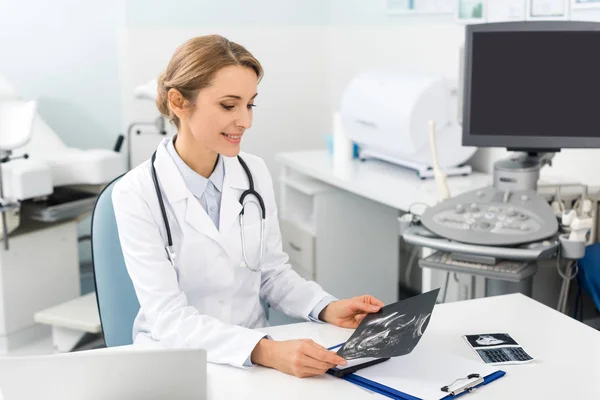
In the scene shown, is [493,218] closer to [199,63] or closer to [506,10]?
[199,63]

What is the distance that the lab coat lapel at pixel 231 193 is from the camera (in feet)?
5.08

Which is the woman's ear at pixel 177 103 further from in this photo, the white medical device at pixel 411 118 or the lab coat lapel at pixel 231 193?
the white medical device at pixel 411 118

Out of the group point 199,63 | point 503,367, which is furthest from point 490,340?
point 199,63

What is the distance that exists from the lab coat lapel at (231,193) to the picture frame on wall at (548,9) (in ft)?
4.53

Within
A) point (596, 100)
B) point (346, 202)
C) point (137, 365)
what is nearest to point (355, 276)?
point (346, 202)

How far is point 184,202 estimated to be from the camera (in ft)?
5.00

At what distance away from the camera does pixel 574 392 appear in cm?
118

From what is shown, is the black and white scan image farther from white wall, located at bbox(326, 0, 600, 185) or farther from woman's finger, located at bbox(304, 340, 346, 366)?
white wall, located at bbox(326, 0, 600, 185)

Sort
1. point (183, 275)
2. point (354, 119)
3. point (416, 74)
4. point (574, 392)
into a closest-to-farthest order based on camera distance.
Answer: point (574, 392) < point (183, 275) < point (416, 74) < point (354, 119)

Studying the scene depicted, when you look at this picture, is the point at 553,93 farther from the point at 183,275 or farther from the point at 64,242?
the point at 64,242

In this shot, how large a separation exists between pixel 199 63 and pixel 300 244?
1766mm

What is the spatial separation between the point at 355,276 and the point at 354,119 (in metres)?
0.64

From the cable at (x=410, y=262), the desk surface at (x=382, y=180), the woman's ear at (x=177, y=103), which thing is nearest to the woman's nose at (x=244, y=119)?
the woman's ear at (x=177, y=103)

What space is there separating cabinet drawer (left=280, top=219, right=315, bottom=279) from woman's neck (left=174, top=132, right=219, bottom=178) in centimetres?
147
